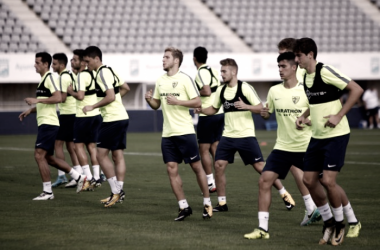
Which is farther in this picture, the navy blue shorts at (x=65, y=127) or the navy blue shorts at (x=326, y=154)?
the navy blue shorts at (x=65, y=127)

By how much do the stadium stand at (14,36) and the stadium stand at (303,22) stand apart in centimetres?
989

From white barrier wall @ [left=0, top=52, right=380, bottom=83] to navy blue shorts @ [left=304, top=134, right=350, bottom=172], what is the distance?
2381 centimetres

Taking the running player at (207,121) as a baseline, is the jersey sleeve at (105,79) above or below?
above

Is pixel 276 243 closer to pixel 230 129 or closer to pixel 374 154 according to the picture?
pixel 230 129

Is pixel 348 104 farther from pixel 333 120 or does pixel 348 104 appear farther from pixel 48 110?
pixel 48 110

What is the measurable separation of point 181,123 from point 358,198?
333 cm

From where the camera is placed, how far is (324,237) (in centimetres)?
742

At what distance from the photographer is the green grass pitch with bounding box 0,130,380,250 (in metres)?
7.43

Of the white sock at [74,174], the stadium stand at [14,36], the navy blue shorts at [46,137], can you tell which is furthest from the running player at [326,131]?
the stadium stand at [14,36]

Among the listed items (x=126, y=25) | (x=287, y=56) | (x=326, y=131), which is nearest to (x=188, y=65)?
(x=126, y=25)

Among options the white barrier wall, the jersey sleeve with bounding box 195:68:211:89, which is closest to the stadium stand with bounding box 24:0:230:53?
the white barrier wall

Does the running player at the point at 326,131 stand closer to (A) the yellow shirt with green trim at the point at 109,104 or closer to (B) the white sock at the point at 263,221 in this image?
(B) the white sock at the point at 263,221

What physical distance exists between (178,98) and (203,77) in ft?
9.22

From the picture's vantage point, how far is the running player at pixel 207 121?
12.0 metres
